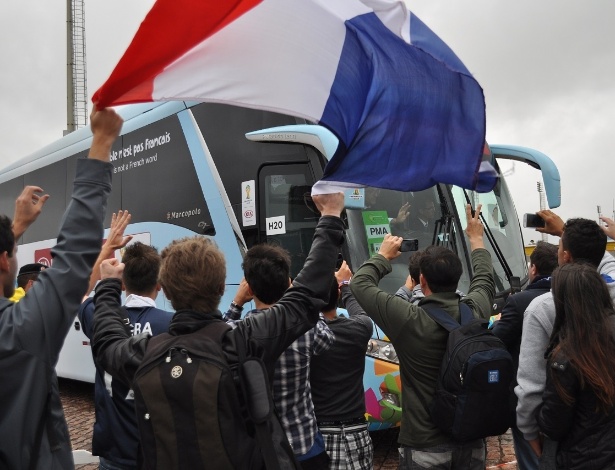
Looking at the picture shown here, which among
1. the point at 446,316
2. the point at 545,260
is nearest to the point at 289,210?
the point at 545,260

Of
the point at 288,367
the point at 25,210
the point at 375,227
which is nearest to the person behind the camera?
the point at 25,210

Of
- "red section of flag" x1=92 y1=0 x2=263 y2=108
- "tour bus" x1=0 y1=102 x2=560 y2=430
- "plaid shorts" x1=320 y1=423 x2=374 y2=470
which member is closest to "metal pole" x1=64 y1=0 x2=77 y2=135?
"tour bus" x1=0 y1=102 x2=560 y2=430

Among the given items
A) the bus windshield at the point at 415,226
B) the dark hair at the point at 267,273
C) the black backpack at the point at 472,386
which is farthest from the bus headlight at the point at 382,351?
the dark hair at the point at 267,273

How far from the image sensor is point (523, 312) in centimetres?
359

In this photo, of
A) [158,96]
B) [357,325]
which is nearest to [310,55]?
[158,96]

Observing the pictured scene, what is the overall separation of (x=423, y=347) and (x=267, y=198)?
3548 millimetres

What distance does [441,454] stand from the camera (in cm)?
323

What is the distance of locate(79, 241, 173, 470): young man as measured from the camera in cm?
313

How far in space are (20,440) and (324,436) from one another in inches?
76.3

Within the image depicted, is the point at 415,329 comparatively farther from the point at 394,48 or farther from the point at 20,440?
the point at 20,440

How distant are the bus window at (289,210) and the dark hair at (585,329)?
137 inches

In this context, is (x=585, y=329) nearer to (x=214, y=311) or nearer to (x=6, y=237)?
(x=214, y=311)

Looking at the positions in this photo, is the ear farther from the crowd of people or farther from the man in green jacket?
the man in green jacket

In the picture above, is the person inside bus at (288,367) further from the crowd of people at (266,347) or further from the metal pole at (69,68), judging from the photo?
the metal pole at (69,68)
